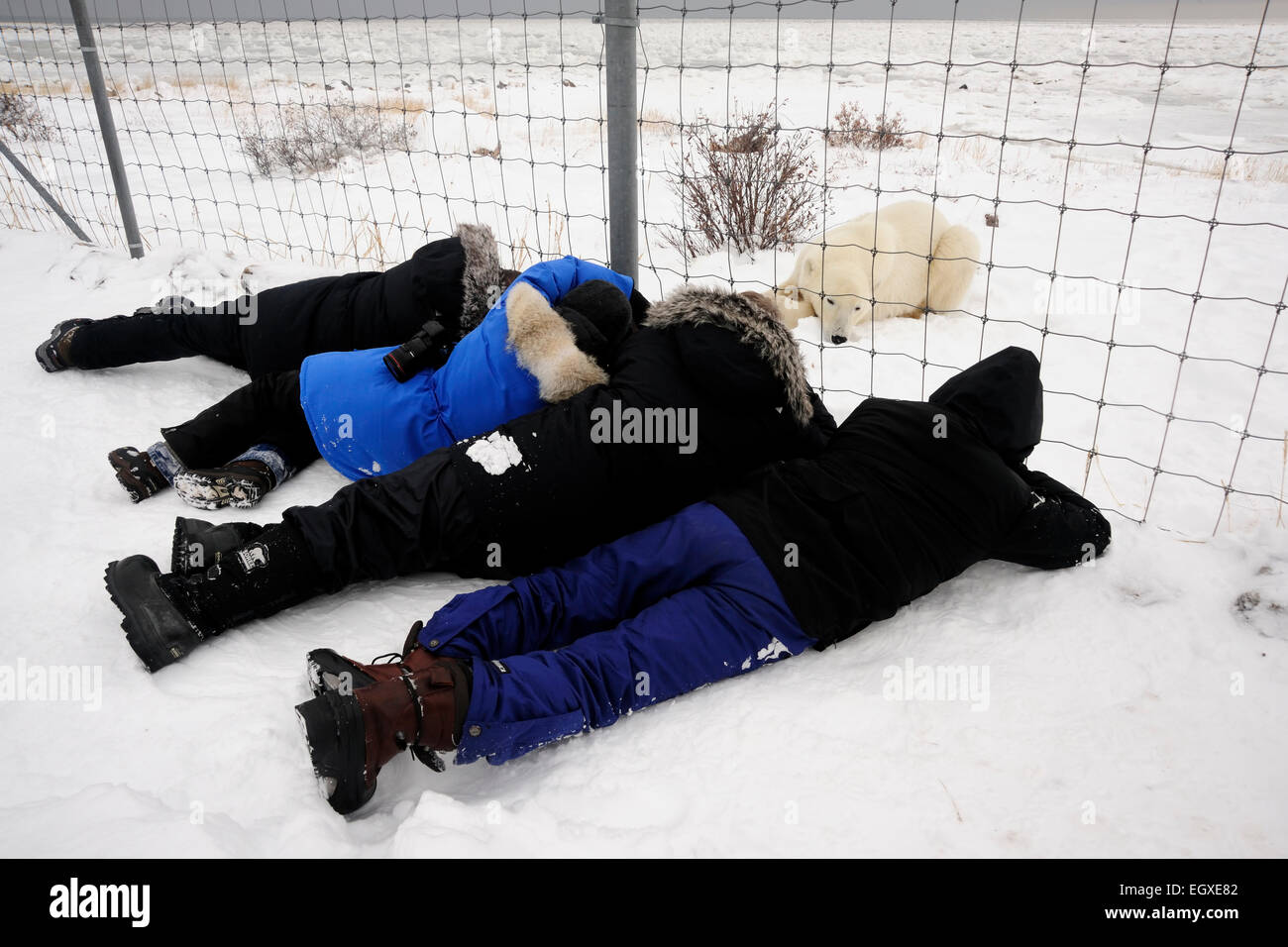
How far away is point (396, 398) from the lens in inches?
91.0

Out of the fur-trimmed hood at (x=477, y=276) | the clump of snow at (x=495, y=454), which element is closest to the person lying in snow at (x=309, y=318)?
the fur-trimmed hood at (x=477, y=276)

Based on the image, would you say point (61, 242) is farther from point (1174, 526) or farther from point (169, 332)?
point (1174, 526)

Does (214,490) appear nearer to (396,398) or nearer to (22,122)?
(396,398)

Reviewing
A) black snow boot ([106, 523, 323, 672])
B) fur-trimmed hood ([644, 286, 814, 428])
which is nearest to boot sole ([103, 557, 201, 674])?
black snow boot ([106, 523, 323, 672])

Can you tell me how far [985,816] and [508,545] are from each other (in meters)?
1.24

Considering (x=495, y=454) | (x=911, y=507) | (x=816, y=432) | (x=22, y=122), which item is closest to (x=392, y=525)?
(x=495, y=454)

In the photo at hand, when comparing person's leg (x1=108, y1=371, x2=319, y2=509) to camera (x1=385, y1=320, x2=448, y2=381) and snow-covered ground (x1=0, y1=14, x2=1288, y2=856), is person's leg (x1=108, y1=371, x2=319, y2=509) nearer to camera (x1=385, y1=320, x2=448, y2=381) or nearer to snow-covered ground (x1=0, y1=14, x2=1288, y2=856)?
snow-covered ground (x1=0, y1=14, x2=1288, y2=856)

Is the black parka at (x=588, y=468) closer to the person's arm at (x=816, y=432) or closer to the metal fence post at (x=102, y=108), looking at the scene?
the person's arm at (x=816, y=432)

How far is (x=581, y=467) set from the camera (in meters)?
1.99

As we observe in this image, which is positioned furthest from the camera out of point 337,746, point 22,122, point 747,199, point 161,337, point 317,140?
point 22,122

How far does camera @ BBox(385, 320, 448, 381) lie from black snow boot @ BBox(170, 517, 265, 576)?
669 mm

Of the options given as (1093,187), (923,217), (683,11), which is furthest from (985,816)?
(1093,187)

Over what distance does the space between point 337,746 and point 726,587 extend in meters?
0.90

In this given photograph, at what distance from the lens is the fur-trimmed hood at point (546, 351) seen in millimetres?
2162
